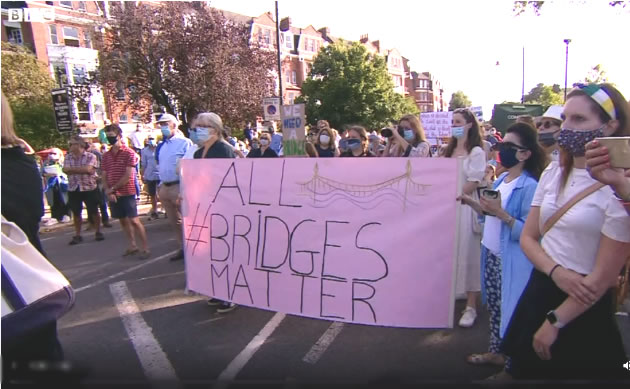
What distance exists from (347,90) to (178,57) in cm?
2320

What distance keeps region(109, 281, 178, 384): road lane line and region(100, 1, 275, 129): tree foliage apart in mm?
16106

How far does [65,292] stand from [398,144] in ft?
12.7

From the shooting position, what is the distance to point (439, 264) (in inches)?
99.3

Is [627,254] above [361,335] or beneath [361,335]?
above

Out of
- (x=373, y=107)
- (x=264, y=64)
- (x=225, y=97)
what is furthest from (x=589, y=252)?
(x=373, y=107)

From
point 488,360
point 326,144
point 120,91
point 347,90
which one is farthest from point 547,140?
point 347,90

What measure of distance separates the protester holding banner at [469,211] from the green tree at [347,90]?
36.0m

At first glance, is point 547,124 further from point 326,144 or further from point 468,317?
point 326,144

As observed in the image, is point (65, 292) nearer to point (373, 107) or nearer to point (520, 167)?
point (520, 167)

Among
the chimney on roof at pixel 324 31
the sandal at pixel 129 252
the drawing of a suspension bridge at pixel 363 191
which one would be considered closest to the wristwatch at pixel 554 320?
the drawing of a suspension bridge at pixel 363 191

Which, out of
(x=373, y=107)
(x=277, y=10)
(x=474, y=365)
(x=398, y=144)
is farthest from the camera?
(x=373, y=107)

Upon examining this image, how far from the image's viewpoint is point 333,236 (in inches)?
111

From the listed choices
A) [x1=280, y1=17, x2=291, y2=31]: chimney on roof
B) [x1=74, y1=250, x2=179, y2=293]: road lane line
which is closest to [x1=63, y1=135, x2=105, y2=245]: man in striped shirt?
[x1=74, y1=250, x2=179, y2=293]: road lane line

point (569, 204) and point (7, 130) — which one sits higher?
point (7, 130)
